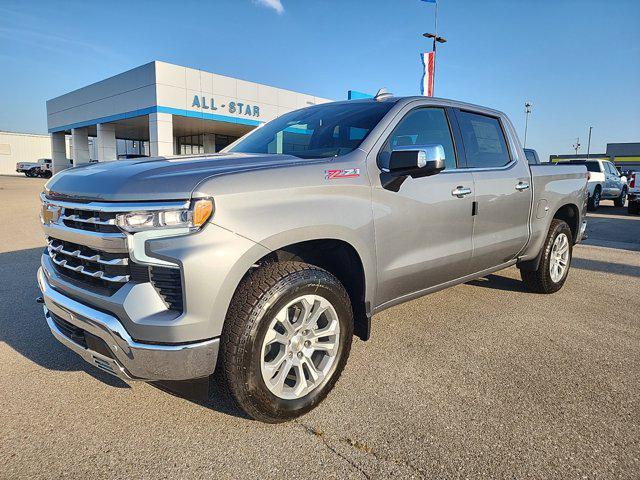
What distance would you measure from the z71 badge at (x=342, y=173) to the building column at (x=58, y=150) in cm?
4236

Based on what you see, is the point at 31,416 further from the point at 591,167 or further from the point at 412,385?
the point at 591,167

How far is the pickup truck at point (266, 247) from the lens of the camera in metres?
2.06

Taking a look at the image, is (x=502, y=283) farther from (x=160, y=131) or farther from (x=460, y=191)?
(x=160, y=131)

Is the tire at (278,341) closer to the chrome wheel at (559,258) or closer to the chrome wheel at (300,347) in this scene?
the chrome wheel at (300,347)

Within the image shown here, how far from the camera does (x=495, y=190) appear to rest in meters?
3.83

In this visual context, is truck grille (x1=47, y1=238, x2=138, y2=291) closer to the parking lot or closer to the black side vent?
the black side vent

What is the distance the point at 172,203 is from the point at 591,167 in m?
19.1

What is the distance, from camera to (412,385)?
2.88 metres

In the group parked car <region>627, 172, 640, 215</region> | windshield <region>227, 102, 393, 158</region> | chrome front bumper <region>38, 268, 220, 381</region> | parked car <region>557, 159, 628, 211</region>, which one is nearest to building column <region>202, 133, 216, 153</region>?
parked car <region>557, 159, 628, 211</region>

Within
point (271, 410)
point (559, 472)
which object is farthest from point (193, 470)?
point (559, 472)

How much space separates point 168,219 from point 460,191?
7.46 ft

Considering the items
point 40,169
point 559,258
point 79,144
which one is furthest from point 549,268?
point 40,169

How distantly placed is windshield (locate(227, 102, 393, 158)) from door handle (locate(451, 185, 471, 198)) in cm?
81

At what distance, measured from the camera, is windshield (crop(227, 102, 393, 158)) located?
305cm
